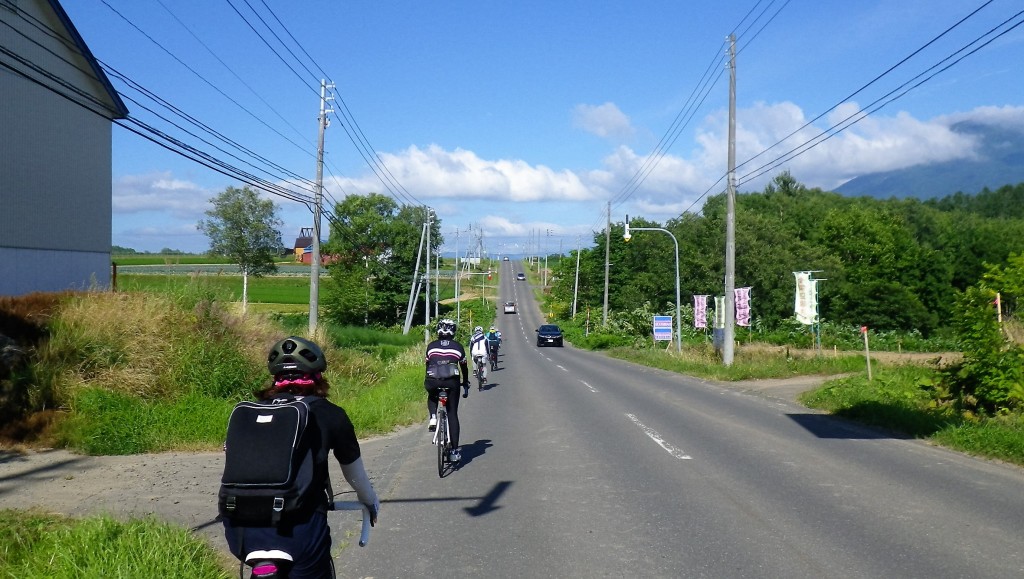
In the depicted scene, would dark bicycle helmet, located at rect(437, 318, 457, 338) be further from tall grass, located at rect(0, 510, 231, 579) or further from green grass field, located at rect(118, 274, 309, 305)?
green grass field, located at rect(118, 274, 309, 305)

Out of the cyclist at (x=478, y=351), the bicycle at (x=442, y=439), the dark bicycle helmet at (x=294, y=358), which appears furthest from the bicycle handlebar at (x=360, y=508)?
the cyclist at (x=478, y=351)

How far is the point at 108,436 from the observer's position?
1140 cm

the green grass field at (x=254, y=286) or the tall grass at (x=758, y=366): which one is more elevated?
the green grass field at (x=254, y=286)

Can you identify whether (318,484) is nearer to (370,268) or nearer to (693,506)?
(693,506)

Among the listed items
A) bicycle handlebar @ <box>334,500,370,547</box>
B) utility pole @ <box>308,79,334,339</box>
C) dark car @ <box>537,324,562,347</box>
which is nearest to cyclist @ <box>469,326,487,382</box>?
utility pole @ <box>308,79,334,339</box>

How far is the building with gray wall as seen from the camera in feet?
73.0

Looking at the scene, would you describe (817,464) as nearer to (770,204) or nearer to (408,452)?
(408,452)

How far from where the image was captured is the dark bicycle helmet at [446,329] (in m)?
10.9

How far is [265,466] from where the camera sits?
3.32 metres

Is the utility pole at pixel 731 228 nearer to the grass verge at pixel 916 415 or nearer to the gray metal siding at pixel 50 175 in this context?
the grass verge at pixel 916 415

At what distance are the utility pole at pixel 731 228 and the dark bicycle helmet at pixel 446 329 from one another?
17359mm

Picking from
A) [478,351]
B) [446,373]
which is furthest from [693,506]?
[478,351]

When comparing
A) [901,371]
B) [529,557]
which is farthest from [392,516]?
[901,371]

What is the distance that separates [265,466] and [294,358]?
→ 0.57m
